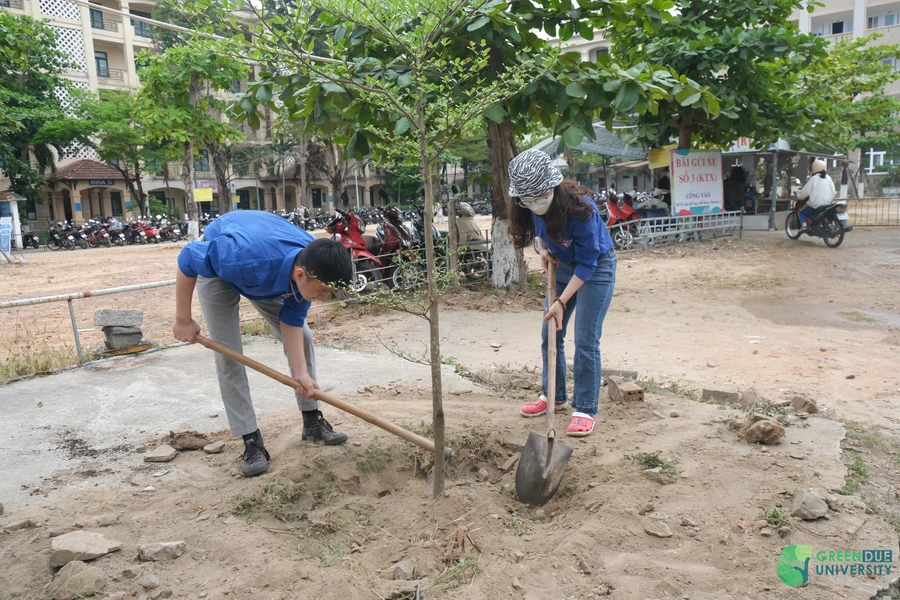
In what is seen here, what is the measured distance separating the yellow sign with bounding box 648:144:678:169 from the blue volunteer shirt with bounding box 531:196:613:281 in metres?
10.9

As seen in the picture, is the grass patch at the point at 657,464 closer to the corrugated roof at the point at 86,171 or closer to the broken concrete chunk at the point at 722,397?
the broken concrete chunk at the point at 722,397

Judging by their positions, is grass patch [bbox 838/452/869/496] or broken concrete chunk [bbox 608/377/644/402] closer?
grass patch [bbox 838/452/869/496]

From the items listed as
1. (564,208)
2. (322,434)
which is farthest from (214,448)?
(564,208)

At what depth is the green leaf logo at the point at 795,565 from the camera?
2.19m

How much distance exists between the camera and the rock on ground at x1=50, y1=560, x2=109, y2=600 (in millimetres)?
2211

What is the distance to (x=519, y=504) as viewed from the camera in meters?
3.04

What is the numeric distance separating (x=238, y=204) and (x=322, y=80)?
4308 centimetres

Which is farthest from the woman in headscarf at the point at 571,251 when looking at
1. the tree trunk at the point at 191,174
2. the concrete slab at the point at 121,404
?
the tree trunk at the point at 191,174

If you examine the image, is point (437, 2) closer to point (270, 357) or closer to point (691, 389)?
point (691, 389)

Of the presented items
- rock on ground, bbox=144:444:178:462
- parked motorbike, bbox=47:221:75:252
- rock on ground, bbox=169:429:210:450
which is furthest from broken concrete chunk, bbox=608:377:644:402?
parked motorbike, bbox=47:221:75:252

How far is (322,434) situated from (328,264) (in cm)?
127

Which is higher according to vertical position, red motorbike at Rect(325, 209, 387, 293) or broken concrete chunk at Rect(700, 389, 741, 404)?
red motorbike at Rect(325, 209, 387, 293)

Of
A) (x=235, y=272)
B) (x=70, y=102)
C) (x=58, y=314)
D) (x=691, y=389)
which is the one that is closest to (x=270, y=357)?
(x=235, y=272)

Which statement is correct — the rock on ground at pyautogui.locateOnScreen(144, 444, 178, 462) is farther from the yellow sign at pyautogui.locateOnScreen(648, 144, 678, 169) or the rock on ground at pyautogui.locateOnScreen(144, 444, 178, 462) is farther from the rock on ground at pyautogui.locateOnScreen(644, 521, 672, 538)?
the yellow sign at pyautogui.locateOnScreen(648, 144, 678, 169)
